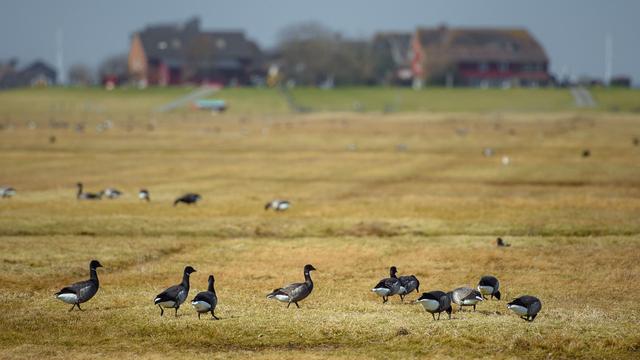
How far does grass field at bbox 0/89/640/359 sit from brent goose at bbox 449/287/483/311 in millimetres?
398

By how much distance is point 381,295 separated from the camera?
2853 cm

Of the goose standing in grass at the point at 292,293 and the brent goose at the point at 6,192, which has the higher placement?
the goose standing in grass at the point at 292,293

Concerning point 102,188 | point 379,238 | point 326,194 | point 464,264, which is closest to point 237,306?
point 464,264

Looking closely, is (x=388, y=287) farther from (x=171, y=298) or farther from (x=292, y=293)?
(x=171, y=298)

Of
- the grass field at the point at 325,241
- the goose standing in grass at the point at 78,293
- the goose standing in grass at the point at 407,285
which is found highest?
the goose standing in grass at the point at 78,293

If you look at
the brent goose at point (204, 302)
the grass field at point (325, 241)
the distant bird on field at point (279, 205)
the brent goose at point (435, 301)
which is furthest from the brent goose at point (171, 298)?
the distant bird on field at point (279, 205)

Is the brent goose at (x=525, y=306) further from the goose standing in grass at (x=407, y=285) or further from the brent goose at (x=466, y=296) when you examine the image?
the goose standing in grass at (x=407, y=285)

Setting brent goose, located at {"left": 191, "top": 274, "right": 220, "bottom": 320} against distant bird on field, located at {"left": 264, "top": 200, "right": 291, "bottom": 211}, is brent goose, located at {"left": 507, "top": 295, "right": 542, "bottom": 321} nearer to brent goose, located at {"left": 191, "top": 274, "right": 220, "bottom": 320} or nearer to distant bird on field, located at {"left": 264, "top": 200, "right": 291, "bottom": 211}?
brent goose, located at {"left": 191, "top": 274, "right": 220, "bottom": 320}

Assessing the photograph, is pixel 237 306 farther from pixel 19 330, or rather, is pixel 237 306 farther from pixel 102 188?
pixel 102 188

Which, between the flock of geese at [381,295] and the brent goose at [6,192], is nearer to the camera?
the flock of geese at [381,295]

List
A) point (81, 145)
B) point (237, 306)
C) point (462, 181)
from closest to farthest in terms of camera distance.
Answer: point (237, 306), point (462, 181), point (81, 145)

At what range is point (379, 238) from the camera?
4347 centimetres

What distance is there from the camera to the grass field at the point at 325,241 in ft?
81.8

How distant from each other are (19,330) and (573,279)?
18.3 m
